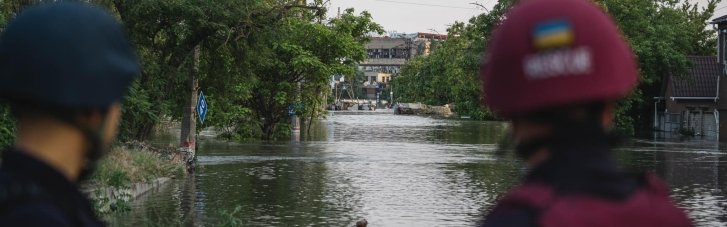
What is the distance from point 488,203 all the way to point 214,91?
1208 centimetres

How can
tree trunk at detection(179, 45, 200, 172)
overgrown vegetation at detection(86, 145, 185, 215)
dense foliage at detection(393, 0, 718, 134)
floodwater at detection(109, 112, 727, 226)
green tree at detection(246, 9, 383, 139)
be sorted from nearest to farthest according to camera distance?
overgrown vegetation at detection(86, 145, 185, 215), floodwater at detection(109, 112, 727, 226), tree trunk at detection(179, 45, 200, 172), green tree at detection(246, 9, 383, 139), dense foliage at detection(393, 0, 718, 134)

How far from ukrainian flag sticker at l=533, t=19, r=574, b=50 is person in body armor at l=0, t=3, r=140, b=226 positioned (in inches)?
31.5

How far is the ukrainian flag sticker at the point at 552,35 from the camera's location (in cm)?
184

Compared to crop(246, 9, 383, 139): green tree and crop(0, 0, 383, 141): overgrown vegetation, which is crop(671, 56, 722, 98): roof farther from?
crop(0, 0, 383, 141): overgrown vegetation

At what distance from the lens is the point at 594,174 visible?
1.85 m

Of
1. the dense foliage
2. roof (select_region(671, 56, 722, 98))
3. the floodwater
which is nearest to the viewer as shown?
the floodwater

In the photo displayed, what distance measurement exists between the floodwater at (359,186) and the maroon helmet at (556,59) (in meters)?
8.96

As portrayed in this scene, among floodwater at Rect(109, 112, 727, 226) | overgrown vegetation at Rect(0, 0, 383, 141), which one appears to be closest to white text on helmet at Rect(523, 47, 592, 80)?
floodwater at Rect(109, 112, 727, 226)

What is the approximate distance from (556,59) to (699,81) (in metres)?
58.9

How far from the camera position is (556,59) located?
1840 millimetres

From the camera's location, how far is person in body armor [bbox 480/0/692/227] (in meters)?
1.82

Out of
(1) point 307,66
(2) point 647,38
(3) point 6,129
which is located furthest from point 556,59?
(2) point 647,38

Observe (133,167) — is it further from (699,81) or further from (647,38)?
(699,81)

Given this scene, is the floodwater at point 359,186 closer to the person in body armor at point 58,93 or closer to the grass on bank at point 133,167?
the grass on bank at point 133,167
